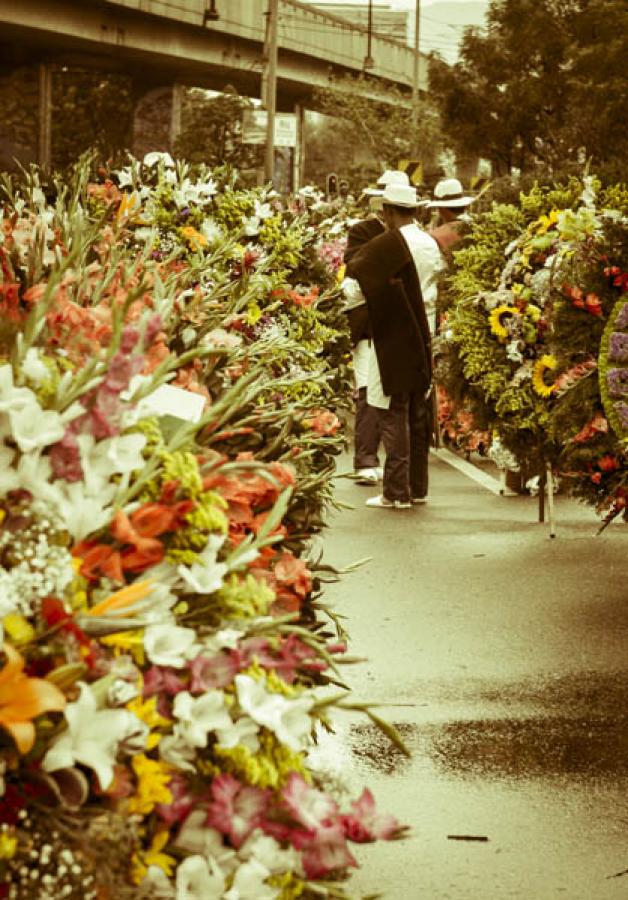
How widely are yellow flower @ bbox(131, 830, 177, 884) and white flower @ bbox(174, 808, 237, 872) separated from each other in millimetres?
26

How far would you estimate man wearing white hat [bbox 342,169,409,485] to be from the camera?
1394 cm

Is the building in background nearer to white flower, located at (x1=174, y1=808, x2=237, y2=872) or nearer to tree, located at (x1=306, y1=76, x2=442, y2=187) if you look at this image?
tree, located at (x1=306, y1=76, x2=442, y2=187)

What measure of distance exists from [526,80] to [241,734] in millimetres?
36476

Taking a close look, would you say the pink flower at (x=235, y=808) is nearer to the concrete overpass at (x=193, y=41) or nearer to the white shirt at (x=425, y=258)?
the white shirt at (x=425, y=258)

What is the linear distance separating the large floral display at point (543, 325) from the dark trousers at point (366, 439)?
1.92 meters

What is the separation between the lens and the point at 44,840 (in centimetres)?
268

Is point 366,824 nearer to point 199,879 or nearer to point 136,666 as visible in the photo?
point 199,879

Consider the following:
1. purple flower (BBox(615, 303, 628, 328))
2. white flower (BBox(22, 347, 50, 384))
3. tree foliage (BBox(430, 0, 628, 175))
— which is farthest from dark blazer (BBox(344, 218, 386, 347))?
tree foliage (BBox(430, 0, 628, 175))

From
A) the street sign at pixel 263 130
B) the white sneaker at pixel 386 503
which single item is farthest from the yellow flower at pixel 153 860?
the street sign at pixel 263 130

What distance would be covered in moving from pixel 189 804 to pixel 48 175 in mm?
10556

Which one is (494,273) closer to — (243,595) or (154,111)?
(243,595)

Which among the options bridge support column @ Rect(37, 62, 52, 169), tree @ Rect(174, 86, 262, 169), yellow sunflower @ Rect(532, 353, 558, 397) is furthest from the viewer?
bridge support column @ Rect(37, 62, 52, 169)

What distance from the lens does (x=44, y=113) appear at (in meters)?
60.1

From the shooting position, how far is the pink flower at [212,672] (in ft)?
9.59
